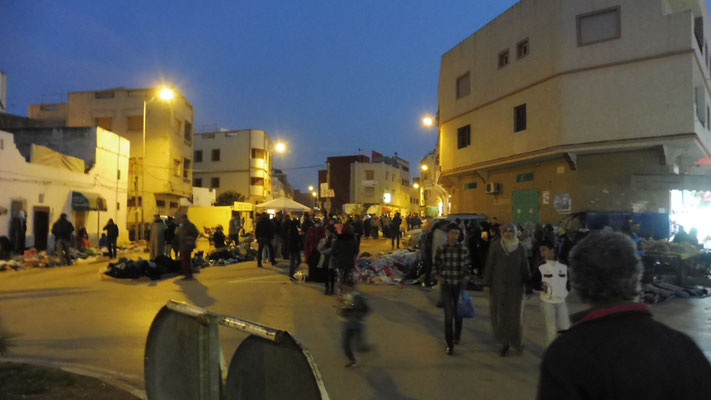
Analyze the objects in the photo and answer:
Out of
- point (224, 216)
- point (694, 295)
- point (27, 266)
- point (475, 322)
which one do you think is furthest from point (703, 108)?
point (224, 216)

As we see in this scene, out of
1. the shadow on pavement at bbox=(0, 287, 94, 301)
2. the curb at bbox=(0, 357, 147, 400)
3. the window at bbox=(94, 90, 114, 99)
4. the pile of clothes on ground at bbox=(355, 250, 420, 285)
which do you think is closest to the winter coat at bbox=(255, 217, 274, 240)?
the pile of clothes on ground at bbox=(355, 250, 420, 285)

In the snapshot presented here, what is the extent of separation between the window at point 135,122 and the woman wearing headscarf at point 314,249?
28782 mm

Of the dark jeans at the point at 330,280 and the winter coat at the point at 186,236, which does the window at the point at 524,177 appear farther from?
the winter coat at the point at 186,236

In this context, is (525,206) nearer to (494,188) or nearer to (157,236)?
(494,188)

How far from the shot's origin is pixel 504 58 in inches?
791

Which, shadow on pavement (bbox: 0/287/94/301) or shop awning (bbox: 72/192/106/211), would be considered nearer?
shadow on pavement (bbox: 0/287/94/301)

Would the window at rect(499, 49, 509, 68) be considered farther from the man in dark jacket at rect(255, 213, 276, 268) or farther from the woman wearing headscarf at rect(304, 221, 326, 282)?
the woman wearing headscarf at rect(304, 221, 326, 282)

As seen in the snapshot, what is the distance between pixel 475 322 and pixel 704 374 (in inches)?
266

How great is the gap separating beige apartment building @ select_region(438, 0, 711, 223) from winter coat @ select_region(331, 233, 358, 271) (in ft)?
35.9

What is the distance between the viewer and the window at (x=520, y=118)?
18703mm

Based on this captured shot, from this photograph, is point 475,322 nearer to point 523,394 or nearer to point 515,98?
point 523,394

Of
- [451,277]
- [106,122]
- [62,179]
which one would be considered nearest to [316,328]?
[451,277]

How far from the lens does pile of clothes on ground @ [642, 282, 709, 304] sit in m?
9.67

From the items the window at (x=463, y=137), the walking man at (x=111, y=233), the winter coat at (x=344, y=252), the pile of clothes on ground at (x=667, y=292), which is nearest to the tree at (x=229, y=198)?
the walking man at (x=111, y=233)
